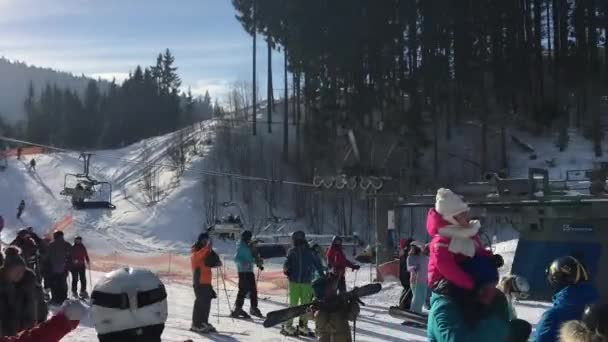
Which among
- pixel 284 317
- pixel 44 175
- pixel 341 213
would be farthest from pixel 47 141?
pixel 284 317

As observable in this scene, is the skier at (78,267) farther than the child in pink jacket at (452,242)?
Yes

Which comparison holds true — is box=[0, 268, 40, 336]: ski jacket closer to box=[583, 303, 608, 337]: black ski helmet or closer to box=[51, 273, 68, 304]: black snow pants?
box=[583, 303, 608, 337]: black ski helmet

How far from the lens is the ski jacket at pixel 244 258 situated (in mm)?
13312

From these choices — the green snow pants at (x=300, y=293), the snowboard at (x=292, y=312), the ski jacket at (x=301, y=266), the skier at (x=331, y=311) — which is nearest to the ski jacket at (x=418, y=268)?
the ski jacket at (x=301, y=266)

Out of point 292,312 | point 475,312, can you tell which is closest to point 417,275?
point 292,312

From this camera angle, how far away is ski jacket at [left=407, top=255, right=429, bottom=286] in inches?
504

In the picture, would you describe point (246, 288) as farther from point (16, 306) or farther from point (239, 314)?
point (16, 306)

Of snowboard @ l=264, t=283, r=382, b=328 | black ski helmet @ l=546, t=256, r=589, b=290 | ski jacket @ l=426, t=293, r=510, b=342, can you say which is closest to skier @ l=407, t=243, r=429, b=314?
snowboard @ l=264, t=283, r=382, b=328

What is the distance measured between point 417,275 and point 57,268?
22.7ft

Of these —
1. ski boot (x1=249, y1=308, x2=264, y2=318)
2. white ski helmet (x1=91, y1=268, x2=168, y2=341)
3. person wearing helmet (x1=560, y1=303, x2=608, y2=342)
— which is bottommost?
ski boot (x1=249, y1=308, x2=264, y2=318)

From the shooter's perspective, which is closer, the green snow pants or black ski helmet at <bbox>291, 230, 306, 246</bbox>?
the green snow pants

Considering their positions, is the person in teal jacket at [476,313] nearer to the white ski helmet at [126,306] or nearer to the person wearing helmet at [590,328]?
the person wearing helmet at [590,328]

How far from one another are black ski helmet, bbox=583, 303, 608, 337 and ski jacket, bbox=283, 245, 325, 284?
27.7 feet

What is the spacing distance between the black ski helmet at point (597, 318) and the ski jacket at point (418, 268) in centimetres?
972
